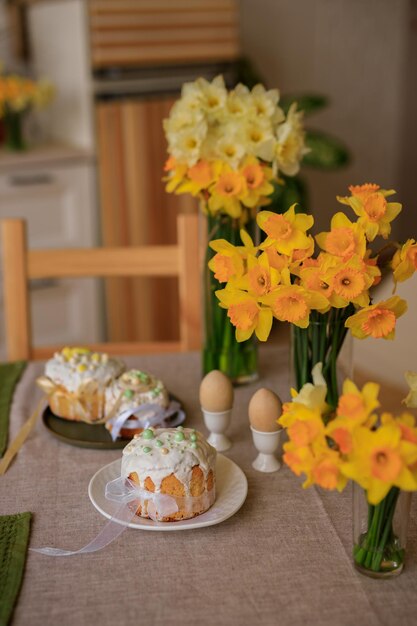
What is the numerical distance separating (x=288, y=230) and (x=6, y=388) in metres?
0.67

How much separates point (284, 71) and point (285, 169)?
255 cm

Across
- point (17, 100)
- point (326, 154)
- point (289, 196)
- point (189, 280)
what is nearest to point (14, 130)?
point (17, 100)

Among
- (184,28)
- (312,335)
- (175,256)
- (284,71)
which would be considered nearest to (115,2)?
(184,28)

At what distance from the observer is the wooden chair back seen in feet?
5.64

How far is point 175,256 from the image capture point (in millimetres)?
1773

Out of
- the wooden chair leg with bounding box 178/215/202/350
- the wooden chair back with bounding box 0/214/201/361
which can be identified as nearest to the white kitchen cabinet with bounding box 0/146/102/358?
the wooden chair back with bounding box 0/214/201/361

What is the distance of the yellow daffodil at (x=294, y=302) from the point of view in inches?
40.2

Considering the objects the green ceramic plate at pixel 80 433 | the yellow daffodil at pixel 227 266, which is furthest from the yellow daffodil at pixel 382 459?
the green ceramic plate at pixel 80 433

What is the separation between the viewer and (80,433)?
126 centimetres

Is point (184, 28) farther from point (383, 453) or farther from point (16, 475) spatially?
point (383, 453)

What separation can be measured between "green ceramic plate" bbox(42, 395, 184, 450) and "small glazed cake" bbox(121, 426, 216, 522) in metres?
0.18

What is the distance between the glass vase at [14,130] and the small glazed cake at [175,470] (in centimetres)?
221

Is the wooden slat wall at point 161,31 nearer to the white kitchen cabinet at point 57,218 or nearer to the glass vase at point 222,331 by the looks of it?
the white kitchen cabinet at point 57,218

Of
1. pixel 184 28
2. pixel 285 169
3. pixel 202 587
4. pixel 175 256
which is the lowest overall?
pixel 202 587
